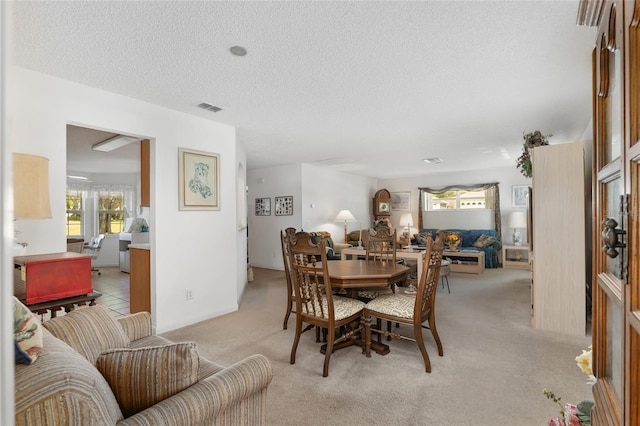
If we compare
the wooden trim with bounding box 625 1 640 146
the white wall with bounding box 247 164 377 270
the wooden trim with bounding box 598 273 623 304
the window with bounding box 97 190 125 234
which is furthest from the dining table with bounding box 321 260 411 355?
the window with bounding box 97 190 125 234

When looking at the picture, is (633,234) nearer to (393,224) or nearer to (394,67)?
(394,67)

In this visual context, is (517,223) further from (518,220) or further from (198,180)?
(198,180)

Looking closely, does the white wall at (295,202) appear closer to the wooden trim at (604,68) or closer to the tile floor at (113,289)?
the tile floor at (113,289)

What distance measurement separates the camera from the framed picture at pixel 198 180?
3.58m

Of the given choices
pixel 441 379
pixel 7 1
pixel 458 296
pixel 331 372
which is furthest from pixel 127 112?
pixel 458 296

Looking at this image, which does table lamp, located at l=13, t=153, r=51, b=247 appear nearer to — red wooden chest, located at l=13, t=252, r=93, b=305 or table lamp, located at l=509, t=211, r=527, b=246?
red wooden chest, located at l=13, t=252, r=93, b=305

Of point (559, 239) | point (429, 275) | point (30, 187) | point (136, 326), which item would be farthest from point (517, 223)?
point (30, 187)

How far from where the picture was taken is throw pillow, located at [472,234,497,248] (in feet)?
23.3

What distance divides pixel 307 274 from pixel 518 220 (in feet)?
20.5

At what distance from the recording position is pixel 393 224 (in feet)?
30.5

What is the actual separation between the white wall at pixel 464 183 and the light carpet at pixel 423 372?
4303 millimetres

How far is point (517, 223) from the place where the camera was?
7066 mm

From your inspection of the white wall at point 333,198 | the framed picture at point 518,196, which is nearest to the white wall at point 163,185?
the white wall at point 333,198

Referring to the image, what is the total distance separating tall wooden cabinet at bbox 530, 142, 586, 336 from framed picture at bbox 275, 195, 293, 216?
4389 millimetres
